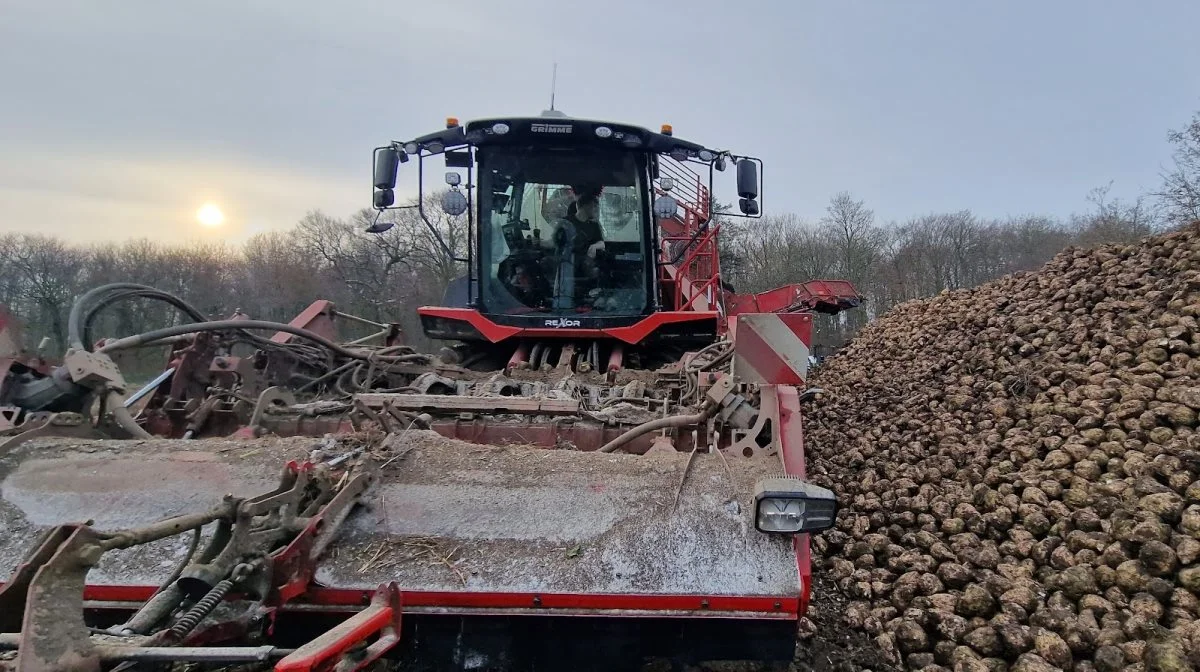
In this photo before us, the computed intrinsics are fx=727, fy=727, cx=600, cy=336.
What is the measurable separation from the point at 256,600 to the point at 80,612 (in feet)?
1.81

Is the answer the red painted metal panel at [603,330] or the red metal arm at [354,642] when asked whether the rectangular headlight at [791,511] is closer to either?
the red metal arm at [354,642]

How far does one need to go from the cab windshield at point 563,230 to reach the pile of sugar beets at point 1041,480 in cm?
246

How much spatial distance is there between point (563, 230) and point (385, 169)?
4.69 feet

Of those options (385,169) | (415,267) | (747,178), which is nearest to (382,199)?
(385,169)

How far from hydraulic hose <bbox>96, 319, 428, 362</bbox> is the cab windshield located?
1187 mm

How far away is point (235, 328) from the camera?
14.0ft

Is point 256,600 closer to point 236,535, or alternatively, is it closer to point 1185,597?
point 236,535

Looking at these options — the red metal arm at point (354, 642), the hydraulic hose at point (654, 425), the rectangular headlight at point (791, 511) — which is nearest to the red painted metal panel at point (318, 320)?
the hydraulic hose at point (654, 425)

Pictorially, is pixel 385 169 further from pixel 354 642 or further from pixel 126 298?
pixel 354 642

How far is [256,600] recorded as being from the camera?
7.06ft

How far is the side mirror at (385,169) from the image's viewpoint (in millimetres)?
5426

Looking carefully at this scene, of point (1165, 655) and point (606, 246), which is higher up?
point (606, 246)

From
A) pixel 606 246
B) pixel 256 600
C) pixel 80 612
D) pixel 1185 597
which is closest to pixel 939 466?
pixel 1185 597

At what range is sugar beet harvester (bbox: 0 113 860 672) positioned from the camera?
1957 millimetres
